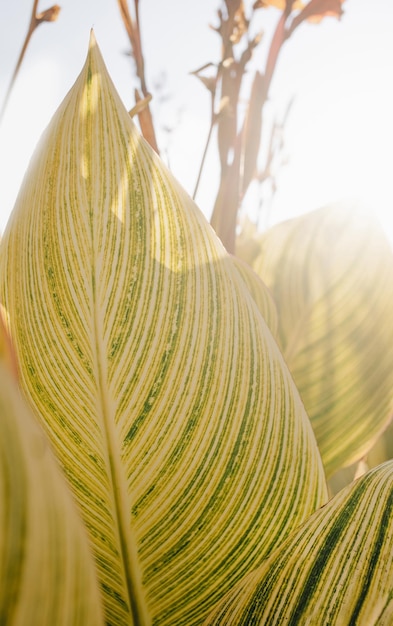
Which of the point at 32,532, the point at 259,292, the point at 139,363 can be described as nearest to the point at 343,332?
the point at 259,292

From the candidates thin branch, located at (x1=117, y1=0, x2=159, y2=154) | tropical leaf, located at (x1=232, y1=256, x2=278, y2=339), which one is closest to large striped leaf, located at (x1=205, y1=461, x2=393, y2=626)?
tropical leaf, located at (x1=232, y1=256, x2=278, y2=339)

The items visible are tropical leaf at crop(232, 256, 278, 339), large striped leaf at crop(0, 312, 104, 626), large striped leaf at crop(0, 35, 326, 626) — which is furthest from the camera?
tropical leaf at crop(232, 256, 278, 339)

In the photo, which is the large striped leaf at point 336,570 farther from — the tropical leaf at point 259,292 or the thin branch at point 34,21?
the thin branch at point 34,21

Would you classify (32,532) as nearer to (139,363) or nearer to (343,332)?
(139,363)

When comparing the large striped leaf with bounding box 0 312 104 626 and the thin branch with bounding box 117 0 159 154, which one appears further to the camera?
the thin branch with bounding box 117 0 159 154

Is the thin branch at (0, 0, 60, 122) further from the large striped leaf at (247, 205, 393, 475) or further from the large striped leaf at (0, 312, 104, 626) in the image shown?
the large striped leaf at (0, 312, 104, 626)

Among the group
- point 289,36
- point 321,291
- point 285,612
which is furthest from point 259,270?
point 285,612

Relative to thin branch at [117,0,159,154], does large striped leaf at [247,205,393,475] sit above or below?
below

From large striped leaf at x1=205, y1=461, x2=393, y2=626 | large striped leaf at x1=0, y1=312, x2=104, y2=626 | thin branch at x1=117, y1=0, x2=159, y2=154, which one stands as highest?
thin branch at x1=117, y1=0, x2=159, y2=154
